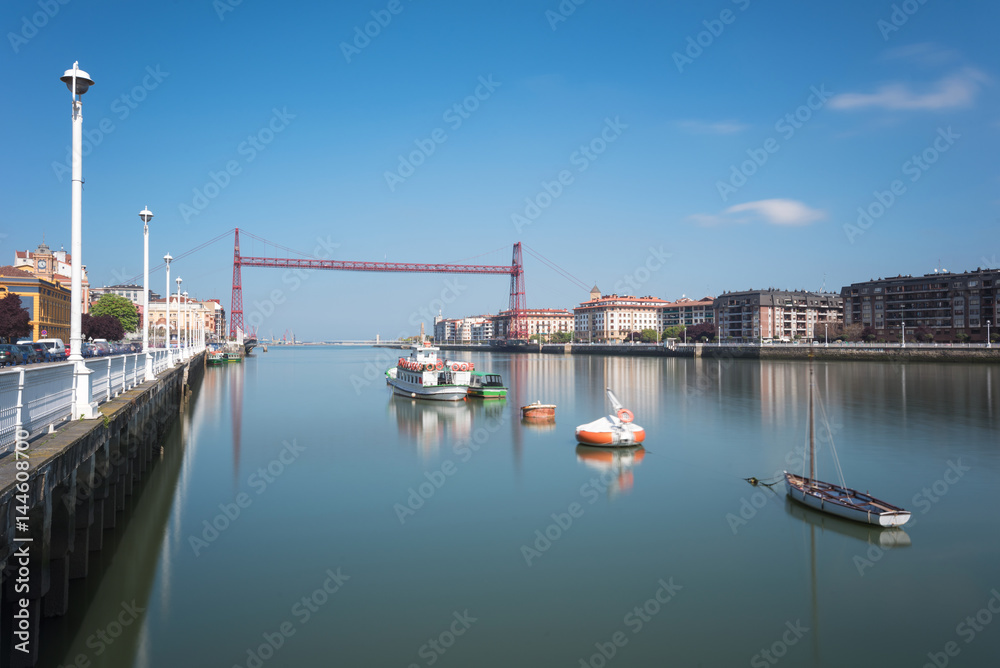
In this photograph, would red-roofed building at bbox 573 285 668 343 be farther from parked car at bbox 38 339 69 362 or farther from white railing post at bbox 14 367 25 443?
white railing post at bbox 14 367 25 443

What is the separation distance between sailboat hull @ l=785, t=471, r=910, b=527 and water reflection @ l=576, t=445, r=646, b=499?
3589 mm

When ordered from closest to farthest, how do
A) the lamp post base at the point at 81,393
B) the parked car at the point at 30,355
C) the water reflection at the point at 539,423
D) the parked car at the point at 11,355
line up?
1. the lamp post base at the point at 81,393
2. the parked car at the point at 11,355
3. the parked car at the point at 30,355
4. the water reflection at the point at 539,423

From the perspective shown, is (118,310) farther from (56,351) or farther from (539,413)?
(539,413)

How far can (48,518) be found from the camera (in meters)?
5.70

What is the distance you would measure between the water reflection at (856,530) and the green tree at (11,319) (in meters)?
45.6

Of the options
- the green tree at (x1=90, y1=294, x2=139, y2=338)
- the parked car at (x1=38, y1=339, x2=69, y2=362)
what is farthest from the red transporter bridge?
the parked car at (x1=38, y1=339, x2=69, y2=362)

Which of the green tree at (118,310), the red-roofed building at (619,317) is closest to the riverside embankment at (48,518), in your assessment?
the green tree at (118,310)

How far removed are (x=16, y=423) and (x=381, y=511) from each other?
746cm

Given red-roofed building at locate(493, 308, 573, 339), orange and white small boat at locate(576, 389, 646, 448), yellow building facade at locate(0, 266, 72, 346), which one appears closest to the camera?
orange and white small boat at locate(576, 389, 646, 448)

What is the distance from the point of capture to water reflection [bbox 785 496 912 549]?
1045 cm

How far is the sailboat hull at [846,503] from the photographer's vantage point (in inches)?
424

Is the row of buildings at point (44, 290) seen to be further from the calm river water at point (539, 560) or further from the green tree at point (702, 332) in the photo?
the green tree at point (702, 332)

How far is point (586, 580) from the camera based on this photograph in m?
8.95

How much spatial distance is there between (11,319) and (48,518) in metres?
43.0
